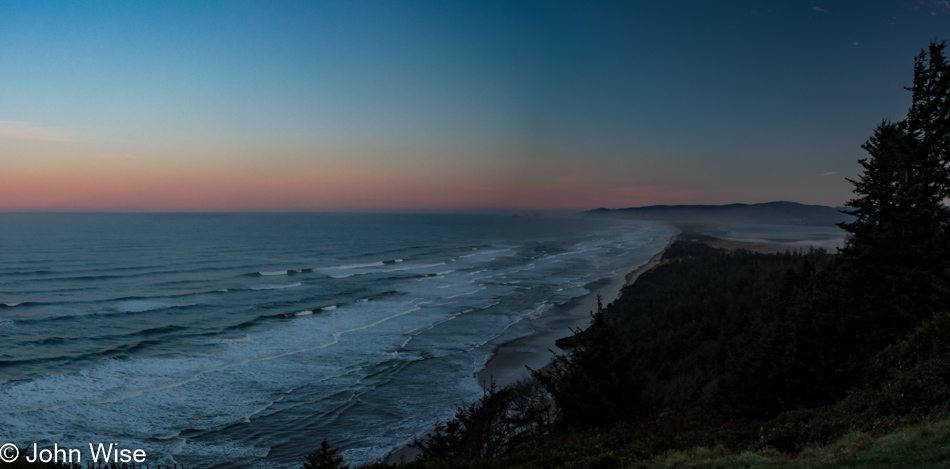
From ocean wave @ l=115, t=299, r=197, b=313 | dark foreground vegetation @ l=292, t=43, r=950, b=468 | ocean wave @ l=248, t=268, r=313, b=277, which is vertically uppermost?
dark foreground vegetation @ l=292, t=43, r=950, b=468

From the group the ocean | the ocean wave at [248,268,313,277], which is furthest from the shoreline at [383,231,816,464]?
the ocean wave at [248,268,313,277]

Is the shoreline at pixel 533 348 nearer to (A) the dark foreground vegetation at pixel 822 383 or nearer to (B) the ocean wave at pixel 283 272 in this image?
(A) the dark foreground vegetation at pixel 822 383

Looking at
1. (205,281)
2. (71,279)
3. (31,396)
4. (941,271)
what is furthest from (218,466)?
(71,279)

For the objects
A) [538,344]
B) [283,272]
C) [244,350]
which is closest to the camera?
[244,350]

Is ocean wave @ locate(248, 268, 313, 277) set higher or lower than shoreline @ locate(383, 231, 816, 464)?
higher

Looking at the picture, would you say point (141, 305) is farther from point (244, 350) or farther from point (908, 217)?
point (908, 217)

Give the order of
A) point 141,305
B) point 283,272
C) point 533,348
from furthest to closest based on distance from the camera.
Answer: point 283,272
point 141,305
point 533,348

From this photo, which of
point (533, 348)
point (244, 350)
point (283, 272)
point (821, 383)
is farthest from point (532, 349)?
point (283, 272)

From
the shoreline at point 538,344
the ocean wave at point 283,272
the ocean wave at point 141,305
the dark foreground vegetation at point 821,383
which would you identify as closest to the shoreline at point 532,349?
the shoreline at point 538,344

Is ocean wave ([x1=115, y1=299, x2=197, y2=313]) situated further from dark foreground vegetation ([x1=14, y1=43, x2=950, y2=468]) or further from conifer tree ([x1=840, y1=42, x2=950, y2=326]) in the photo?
conifer tree ([x1=840, y1=42, x2=950, y2=326])

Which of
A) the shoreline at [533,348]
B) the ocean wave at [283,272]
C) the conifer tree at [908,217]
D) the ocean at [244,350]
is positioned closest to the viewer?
→ the conifer tree at [908,217]
